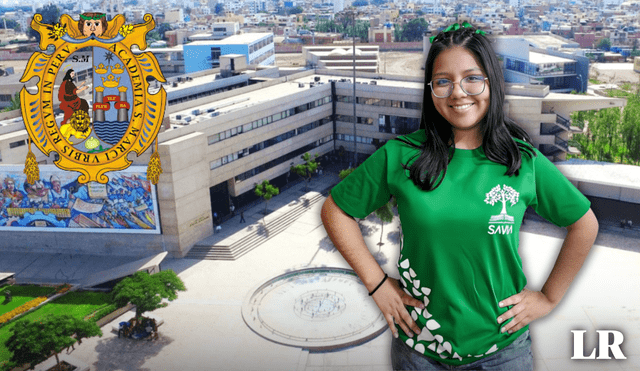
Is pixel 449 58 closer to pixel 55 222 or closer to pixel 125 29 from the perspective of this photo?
pixel 125 29

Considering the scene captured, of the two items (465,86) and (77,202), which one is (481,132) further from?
(77,202)

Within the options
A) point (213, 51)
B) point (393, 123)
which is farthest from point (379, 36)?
point (393, 123)

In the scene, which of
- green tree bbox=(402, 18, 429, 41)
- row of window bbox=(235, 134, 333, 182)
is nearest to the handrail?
row of window bbox=(235, 134, 333, 182)

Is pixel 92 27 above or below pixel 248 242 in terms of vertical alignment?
above

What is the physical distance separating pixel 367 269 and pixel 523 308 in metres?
1.47

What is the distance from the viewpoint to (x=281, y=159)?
53.0 m

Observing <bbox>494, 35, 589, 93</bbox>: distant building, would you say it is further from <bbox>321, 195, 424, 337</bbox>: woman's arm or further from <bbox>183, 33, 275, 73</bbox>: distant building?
<bbox>321, 195, 424, 337</bbox>: woman's arm

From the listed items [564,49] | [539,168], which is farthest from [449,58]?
[564,49]

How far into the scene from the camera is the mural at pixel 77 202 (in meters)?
41.3

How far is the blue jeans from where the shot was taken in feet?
18.8

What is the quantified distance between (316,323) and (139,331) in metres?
9.39

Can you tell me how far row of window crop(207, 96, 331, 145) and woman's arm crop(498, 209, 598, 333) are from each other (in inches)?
1593

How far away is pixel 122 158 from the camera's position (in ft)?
133

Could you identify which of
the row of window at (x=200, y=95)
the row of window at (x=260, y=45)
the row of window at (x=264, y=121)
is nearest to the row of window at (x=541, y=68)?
the row of window at (x=264, y=121)
